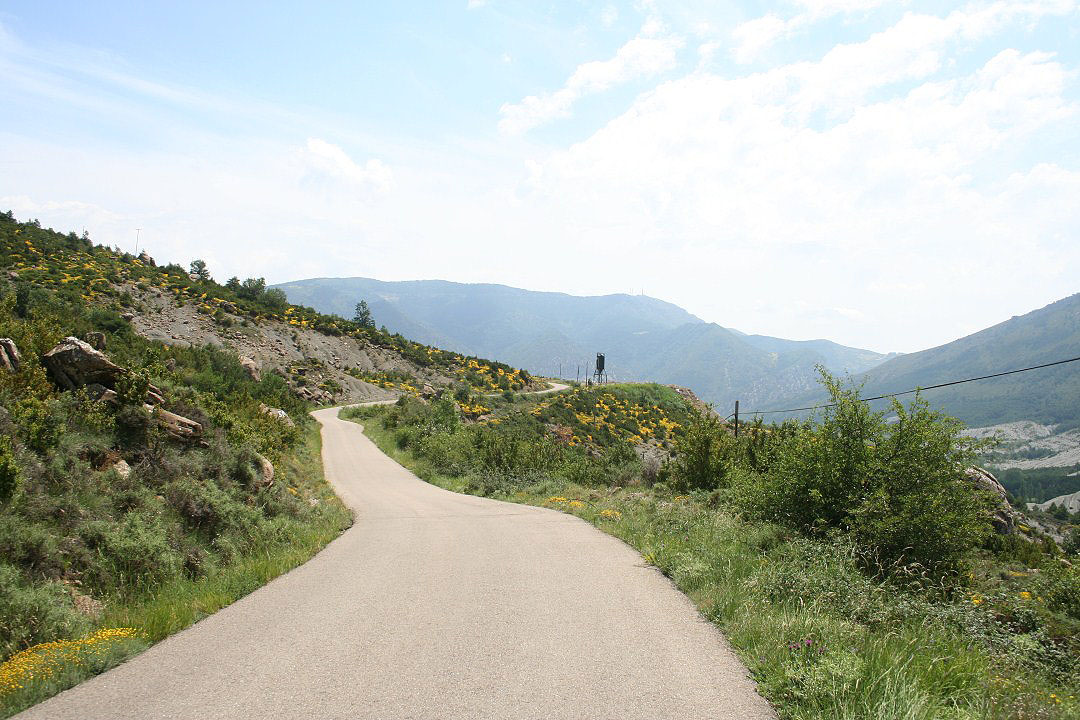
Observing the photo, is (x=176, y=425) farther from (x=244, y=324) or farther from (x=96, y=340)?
(x=244, y=324)

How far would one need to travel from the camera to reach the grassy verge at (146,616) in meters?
4.27

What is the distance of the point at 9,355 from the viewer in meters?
9.17

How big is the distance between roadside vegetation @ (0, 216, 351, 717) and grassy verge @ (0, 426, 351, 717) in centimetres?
2

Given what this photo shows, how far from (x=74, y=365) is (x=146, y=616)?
6214mm

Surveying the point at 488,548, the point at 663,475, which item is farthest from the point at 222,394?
the point at 663,475

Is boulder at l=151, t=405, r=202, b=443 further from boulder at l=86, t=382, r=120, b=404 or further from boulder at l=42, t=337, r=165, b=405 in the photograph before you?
boulder at l=42, t=337, r=165, b=405

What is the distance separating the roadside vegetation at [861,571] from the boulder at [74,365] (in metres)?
10.1

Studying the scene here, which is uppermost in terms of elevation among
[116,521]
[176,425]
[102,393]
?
[102,393]

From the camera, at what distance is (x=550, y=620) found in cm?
576

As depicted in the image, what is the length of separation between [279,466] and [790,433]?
13.5 m

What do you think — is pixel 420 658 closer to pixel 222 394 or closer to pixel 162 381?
pixel 162 381

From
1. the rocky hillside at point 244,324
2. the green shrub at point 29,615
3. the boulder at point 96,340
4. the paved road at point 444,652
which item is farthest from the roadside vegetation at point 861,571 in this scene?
the rocky hillside at point 244,324

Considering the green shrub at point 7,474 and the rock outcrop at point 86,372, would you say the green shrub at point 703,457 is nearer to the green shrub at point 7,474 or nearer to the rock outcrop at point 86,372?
the rock outcrop at point 86,372

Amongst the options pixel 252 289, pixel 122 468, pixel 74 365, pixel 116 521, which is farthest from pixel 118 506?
pixel 252 289
